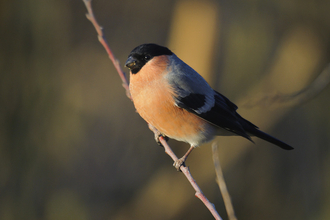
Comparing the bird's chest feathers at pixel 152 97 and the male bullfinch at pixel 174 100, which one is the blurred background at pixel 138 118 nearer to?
the male bullfinch at pixel 174 100

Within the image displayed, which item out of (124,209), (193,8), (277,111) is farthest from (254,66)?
(124,209)

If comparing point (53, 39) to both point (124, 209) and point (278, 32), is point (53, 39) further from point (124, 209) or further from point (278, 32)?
point (278, 32)

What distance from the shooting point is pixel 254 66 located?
13.0 feet

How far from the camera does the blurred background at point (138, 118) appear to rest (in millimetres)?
3447

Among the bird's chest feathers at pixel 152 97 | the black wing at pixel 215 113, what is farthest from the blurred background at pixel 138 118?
the bird's chest feathers at pixel 152 97

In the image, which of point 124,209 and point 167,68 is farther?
point 124,209

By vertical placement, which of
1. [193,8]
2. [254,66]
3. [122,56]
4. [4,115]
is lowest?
[4,115]

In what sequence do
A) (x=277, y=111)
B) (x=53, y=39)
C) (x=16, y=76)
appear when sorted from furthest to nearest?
(x=53, y=39), (x=16, y=76), (x=277, y=111)

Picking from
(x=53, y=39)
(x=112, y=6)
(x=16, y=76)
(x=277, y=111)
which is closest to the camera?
(x=277, y=111)

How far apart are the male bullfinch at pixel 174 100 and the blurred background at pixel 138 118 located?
1.14 metres

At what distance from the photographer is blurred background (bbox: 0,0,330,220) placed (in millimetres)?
3447

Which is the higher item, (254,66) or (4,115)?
(254,66)

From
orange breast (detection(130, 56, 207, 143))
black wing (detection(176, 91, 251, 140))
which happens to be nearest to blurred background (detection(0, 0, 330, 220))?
black wing (detection(176, 91, 251, 140))

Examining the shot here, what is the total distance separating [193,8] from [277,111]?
1686 mm
